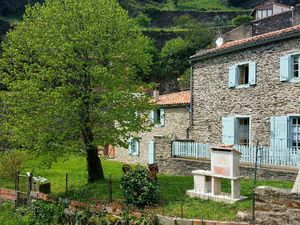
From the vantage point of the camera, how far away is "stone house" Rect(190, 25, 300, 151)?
17500 millimetres

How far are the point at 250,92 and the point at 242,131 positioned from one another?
195 centimetres

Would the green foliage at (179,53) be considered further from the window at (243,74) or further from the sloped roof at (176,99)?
the window at (243,74)

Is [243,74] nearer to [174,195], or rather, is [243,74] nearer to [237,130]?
[237,130]

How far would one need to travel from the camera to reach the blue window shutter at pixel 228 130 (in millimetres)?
20205

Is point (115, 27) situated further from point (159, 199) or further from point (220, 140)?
point (220, 140)

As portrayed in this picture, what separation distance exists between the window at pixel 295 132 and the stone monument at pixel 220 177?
6487 millimetres

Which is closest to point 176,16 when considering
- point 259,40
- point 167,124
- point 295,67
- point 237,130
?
point 167,124

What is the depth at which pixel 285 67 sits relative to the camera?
17500 millimetres

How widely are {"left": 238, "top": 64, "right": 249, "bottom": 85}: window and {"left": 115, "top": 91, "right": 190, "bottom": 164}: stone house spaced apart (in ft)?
14.2

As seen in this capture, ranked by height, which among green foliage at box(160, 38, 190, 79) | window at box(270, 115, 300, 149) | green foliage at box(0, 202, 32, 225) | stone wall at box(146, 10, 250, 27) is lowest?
green foliage at box(0, 202, 32, 225)

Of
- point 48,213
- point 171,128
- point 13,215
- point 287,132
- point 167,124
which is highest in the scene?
point 167,124

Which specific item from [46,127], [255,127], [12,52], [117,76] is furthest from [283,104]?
[12,52]

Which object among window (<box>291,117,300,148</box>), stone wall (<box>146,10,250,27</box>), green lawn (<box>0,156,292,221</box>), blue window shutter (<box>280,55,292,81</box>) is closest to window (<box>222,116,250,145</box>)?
window (<box>291,117,300,148</box>)

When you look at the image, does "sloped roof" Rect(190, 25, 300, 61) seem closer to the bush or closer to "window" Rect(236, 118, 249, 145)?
"window" Rect(236, 118, 249, 145)
